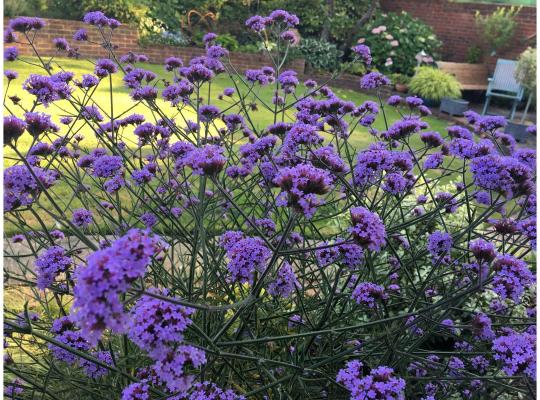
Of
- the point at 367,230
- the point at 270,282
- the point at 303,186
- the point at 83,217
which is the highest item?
the point at 303,186

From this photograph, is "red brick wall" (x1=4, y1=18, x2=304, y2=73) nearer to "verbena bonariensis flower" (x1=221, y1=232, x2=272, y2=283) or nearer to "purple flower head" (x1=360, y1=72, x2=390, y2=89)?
"purple flower head" (x1=360, y1=72, x2=390, y2=89)

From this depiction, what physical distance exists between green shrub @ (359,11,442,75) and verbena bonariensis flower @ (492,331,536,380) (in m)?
10.7

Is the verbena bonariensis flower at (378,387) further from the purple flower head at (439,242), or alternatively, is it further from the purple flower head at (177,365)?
the purple flower head at (439,242)

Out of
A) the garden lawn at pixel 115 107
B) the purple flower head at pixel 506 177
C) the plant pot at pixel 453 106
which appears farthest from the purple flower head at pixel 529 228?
the plant pot at pixel 453 106

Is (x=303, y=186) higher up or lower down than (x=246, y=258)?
higher up

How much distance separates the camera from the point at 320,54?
12.0 m

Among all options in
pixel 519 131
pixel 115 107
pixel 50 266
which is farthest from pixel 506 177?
pixel 519 131

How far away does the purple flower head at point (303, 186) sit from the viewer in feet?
4.25

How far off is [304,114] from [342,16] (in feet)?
37.8

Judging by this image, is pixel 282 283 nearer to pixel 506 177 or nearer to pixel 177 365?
pixel 177 365

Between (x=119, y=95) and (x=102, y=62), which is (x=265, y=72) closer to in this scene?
(x=102, y=62)

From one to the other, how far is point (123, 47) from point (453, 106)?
7114mm

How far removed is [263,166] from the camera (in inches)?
83.0

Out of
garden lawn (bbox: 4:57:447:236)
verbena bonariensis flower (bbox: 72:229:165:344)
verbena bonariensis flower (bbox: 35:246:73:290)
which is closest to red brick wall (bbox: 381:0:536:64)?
garden lawn (bbox: 4:57:447:236)
